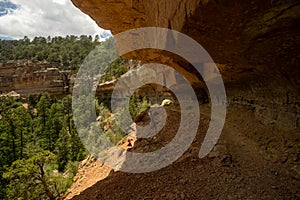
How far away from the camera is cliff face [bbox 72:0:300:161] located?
106 inches

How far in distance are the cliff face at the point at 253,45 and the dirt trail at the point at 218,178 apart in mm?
407

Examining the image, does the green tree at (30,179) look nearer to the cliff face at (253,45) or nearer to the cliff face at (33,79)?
the cliff face at (253,45)

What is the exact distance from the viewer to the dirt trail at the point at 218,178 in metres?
3.89

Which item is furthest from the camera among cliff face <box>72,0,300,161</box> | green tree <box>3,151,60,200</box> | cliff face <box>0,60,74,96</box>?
cliff face <box>0,60,74,96</box>

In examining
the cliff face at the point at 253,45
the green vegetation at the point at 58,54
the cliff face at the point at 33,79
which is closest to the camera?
the cliff face at the point at 253,45

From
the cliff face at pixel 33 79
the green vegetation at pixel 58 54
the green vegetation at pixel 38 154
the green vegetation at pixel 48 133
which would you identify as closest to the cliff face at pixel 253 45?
the green vegetation at pixel 38 154

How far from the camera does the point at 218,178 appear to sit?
4457mm

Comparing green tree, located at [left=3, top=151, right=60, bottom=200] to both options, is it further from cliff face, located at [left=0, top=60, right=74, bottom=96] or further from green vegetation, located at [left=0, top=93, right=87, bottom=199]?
cliff face, located at [left=0, top=60, right=74, bottom=96]

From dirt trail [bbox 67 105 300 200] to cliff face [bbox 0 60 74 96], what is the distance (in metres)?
47.8

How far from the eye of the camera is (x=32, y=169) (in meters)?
7.34

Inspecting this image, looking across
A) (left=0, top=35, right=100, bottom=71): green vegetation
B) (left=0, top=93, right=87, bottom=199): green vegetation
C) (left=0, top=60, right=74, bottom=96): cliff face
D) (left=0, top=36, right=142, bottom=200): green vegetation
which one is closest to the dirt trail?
(left=0, top=93, right=87, bottom=199): green vegetation

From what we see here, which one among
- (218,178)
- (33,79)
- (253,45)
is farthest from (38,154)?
(33,79)

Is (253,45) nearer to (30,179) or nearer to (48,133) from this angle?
(30,179)

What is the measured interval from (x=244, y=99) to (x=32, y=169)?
23.3 ft
